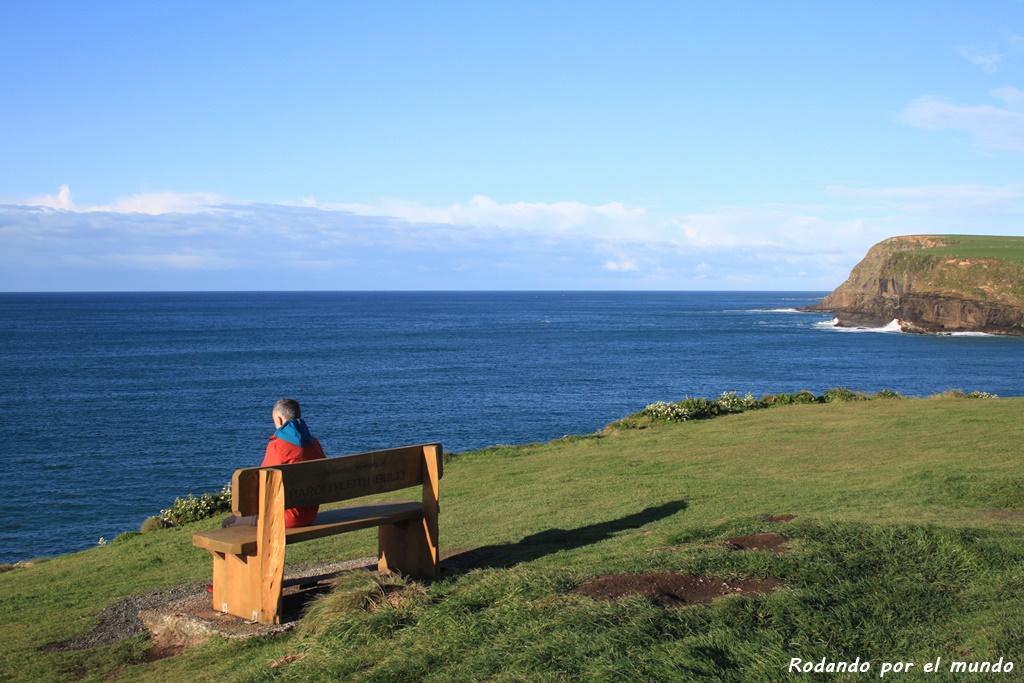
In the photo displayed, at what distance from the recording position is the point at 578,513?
1017cm

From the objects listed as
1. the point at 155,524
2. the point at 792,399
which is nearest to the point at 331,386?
the point at 792,399

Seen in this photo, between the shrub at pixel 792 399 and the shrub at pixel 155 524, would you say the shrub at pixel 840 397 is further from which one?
the shrub at pixel 155 524

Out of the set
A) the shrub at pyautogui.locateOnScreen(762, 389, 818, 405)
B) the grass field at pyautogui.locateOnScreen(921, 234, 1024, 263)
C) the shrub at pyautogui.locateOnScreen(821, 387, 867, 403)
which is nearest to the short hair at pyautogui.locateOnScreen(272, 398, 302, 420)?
the shrub at pyautogui.locateOnScreen(762, 389, 818, 405)

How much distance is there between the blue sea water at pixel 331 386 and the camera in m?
26.2

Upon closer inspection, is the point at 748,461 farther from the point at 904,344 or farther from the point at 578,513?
the point at 904,344

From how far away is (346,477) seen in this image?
644cm

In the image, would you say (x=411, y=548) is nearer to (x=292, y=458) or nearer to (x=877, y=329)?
(x=292, y=458)

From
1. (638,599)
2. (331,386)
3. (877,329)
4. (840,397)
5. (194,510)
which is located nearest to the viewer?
(638,599)

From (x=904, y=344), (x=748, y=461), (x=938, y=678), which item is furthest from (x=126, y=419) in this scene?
(x=904, y=344)

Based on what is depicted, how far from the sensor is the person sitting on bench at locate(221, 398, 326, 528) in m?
6.64

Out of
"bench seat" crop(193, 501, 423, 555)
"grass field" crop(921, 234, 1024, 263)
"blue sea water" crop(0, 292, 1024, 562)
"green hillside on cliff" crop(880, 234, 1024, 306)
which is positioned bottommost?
"blue sea water" crop(0, 292, 1024, 562)

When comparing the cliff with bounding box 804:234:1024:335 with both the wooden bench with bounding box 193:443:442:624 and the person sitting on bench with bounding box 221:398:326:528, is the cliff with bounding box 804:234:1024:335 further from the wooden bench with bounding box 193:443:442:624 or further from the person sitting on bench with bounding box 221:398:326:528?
the person sitting on bench with bounding box 221:398:326:528

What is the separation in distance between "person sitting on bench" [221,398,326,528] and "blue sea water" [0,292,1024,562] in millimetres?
14924

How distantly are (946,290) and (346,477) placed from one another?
117m
